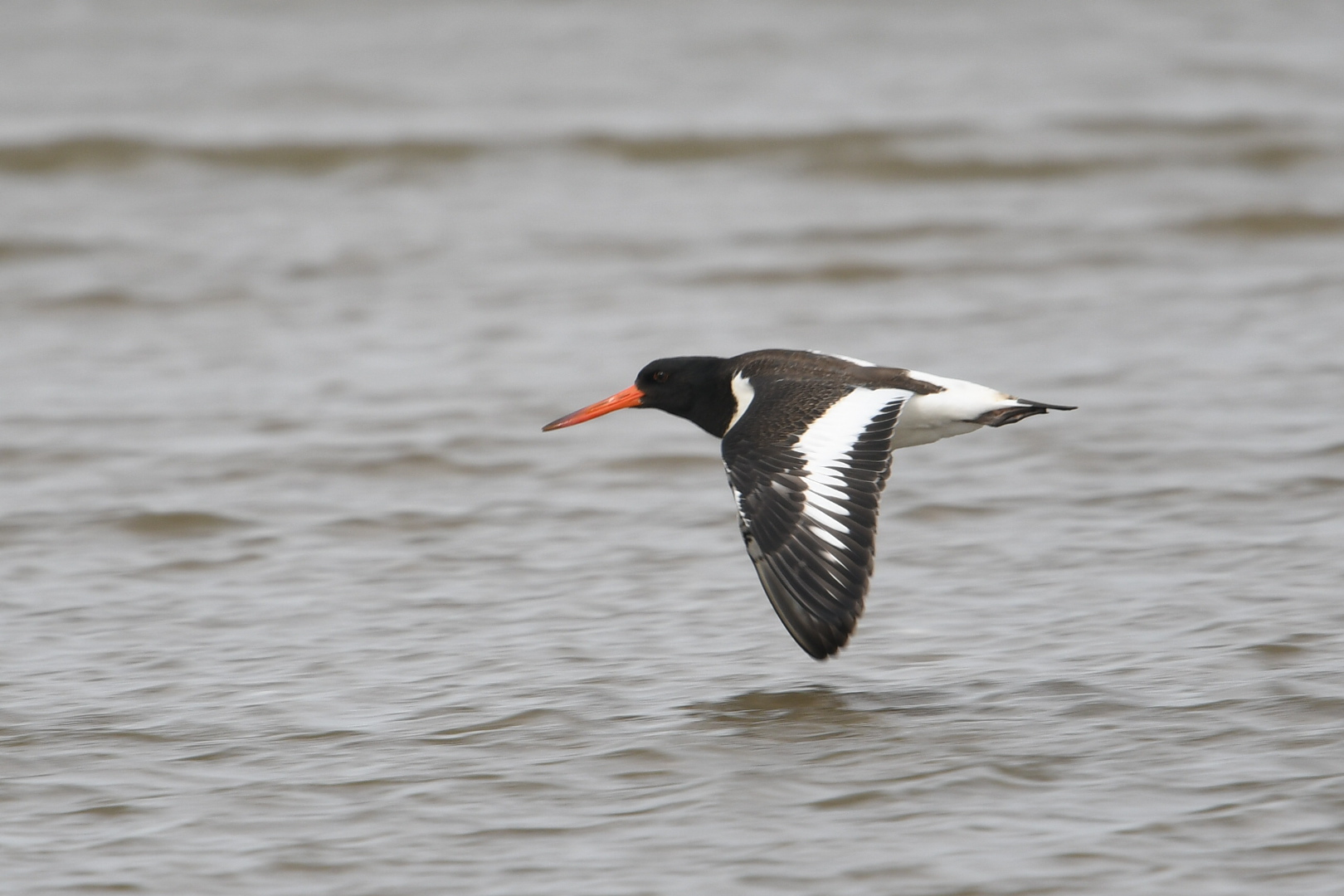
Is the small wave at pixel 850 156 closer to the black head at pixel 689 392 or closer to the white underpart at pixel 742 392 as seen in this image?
the black head at pixel 689 392

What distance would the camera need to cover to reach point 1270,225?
1220cm

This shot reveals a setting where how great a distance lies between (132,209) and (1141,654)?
35.0ft

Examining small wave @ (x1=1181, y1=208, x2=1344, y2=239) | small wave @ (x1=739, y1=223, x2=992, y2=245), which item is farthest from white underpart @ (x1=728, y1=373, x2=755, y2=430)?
small wave @ (x1=1181, y1=208, x2=1344, y2=239)

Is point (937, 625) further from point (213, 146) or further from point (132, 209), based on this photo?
point (213, 146)

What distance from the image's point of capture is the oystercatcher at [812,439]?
464cm

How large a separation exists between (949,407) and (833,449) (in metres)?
0.64

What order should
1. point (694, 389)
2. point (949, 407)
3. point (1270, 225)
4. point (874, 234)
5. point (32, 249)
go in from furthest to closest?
point (32, 249)
point (874, 234)
point (1270, 225)
point (694, 389)
point (949, 407)

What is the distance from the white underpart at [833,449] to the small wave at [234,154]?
1004 cm

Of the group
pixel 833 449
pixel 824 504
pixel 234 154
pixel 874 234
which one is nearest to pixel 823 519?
pixel 824 504

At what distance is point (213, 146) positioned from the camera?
1509cm

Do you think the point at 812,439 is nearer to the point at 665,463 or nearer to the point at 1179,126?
the point at 665,463

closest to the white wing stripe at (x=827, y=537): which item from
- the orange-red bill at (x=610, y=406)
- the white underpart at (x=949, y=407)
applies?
the white underpart at (x=949, y=407)

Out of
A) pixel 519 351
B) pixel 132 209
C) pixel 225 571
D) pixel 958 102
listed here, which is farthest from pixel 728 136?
pixel 225 571

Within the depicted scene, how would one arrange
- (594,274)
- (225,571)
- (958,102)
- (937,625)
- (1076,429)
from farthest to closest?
(958,102) < (594,274) < (1076,429) < (225,571) < (937,625)
